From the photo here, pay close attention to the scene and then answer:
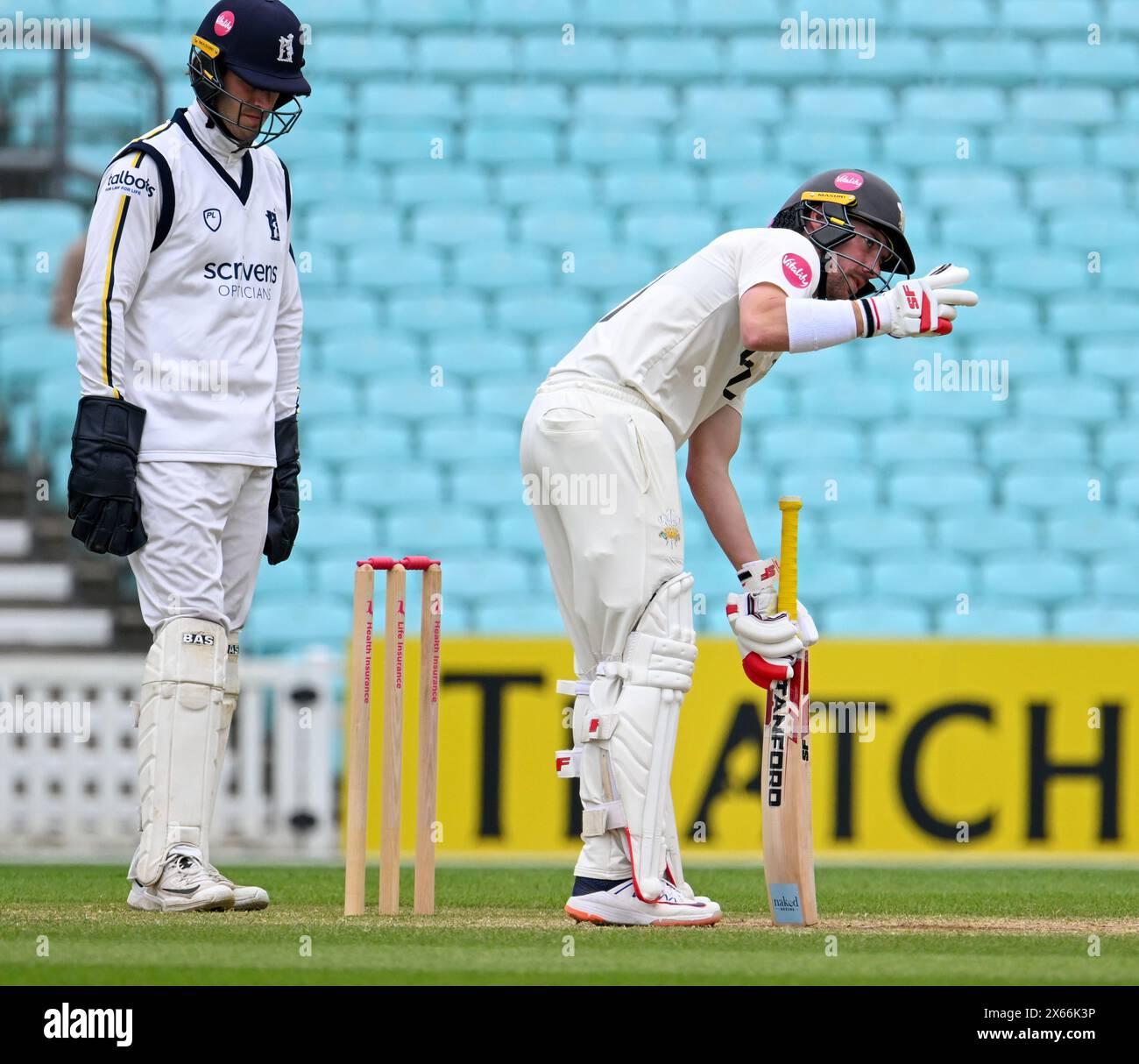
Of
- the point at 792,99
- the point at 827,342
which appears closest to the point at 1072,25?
the point at 792,99

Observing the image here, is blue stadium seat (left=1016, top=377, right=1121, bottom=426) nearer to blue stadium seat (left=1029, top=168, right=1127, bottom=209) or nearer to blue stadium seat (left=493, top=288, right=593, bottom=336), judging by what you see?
blue stadium seat (left=1029, top=168, right=1127, bottom=209)

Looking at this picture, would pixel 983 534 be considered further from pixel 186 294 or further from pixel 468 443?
pixel 186 294

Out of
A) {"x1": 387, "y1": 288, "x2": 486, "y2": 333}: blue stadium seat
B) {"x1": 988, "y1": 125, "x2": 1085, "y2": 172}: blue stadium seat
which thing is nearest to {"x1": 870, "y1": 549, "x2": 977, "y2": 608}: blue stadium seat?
{"x1": 387, "y1": 288, "x2": 486, "y2": 333}: blue stadium seat

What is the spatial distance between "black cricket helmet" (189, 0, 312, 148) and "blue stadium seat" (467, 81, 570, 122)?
22.0 ft

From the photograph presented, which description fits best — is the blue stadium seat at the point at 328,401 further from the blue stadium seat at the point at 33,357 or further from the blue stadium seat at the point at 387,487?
the blue stadium seat at the point at 33,357

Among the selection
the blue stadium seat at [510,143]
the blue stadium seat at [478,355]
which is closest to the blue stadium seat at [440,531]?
the blue stadium seat at [478,355]

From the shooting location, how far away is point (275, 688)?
751 cm

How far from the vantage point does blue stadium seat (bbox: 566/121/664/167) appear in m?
11.1

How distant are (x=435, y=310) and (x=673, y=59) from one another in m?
2.16

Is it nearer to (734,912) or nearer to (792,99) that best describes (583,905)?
(734,912)

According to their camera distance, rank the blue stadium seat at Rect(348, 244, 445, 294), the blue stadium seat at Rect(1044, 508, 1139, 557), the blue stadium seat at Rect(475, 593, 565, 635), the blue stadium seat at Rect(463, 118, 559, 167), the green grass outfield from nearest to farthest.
A: the green grass outfield, the blue stadium seat at Rect(475, 593, 565, 635), the blue stadium seat at Rect(1044, 508, 1139, 557), the blue stadium seat at Rect(348, 244, 445, 294), the blue stadium seat at Rect(463, 118, 559, 167)

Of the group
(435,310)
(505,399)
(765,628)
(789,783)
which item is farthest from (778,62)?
(789,783)

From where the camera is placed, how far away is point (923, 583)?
374 inches

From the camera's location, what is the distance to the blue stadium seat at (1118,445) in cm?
1008
